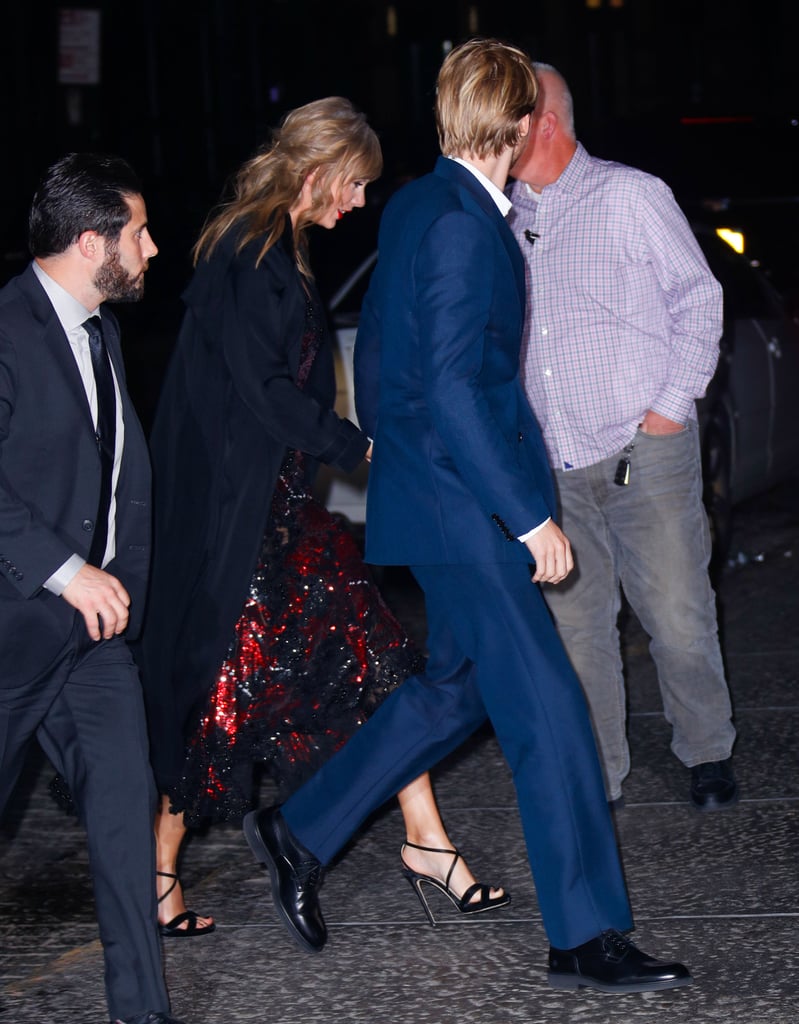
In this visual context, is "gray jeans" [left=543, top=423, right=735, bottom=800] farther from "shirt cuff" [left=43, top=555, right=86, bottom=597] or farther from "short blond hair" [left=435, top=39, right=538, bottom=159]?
"shirt cuff" [left=43, top=555, right=86, bottom=597]

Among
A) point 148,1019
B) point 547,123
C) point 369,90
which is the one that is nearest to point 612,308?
point 547,123

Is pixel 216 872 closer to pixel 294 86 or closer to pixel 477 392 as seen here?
pixel 477 392

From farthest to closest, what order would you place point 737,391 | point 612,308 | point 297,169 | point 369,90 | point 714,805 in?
point 369,90 → point 737,391 → point 714,805 → point 612,308 → point 297,169

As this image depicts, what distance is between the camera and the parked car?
7738mm

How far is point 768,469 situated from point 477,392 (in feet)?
19.7

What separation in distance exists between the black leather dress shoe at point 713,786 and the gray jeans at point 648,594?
34mm


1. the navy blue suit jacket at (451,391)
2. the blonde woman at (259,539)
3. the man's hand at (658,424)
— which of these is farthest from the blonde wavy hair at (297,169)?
the man's hand at (658,424)

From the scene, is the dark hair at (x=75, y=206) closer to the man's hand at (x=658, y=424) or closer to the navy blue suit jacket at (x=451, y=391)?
the navy blue suit jacket at (x=451, y=391)

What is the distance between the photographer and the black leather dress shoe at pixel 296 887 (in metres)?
4.01

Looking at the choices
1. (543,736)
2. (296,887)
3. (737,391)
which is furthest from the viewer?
(737,391)

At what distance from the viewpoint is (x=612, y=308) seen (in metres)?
4.75

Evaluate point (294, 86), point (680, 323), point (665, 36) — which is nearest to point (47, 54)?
point (294, 86)

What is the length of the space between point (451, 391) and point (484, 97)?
25.3 inches

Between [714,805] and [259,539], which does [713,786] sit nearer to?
[714,805]
